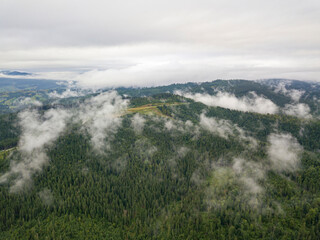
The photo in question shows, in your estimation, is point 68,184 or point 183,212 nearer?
point 183,212

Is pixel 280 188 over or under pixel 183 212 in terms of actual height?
over

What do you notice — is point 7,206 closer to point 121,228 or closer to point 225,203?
point 121,228

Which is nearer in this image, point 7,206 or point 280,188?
point 7,206

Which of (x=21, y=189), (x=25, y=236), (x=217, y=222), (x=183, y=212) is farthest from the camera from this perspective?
(x=21, y=189)

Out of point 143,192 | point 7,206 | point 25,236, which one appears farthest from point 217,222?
point 7,206

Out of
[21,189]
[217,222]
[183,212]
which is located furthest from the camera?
[21,189]

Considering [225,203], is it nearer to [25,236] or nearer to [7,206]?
[25,236]

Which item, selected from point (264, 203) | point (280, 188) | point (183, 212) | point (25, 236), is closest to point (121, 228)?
point (183, 212)

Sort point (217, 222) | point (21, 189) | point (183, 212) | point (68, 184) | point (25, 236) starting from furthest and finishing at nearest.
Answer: point (68, 184) → point (21, 189) → point (183, 212) → point (217, 222) → point (25, 236)

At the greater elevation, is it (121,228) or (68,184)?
(68,184)
